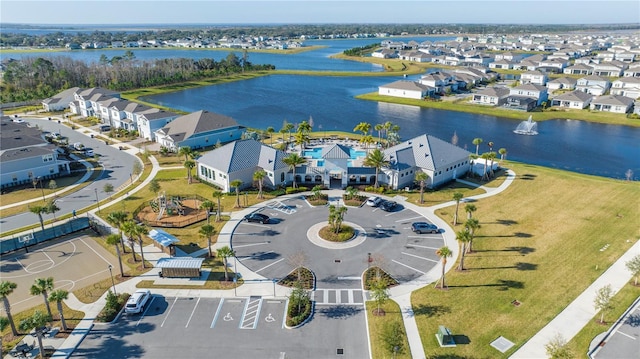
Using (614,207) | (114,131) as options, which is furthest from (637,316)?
(114,131)

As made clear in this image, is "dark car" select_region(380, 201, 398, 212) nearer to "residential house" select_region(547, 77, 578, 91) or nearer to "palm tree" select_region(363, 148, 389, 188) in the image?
"palm tree" select_region(363, 148, 389, 188)

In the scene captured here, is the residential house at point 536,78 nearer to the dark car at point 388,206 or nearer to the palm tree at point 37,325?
the dark car at point 388,206

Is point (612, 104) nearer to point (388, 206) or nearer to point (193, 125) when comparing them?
point (388, 206)

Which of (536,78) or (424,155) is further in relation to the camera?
(536,78)

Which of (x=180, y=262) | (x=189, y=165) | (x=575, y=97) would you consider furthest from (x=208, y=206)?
(x=575, y=97)

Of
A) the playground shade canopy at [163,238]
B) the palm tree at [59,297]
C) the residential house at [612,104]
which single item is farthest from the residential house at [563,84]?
the palm tree at [59,297]

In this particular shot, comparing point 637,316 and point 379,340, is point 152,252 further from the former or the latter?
point 637,316

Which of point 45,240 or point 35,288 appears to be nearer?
point 35,288

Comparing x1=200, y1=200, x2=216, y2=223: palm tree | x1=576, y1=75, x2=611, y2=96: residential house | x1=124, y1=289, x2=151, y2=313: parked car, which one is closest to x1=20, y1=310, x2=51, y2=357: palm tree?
x1=124, y1=289, x2=151, y2=313: parked car
